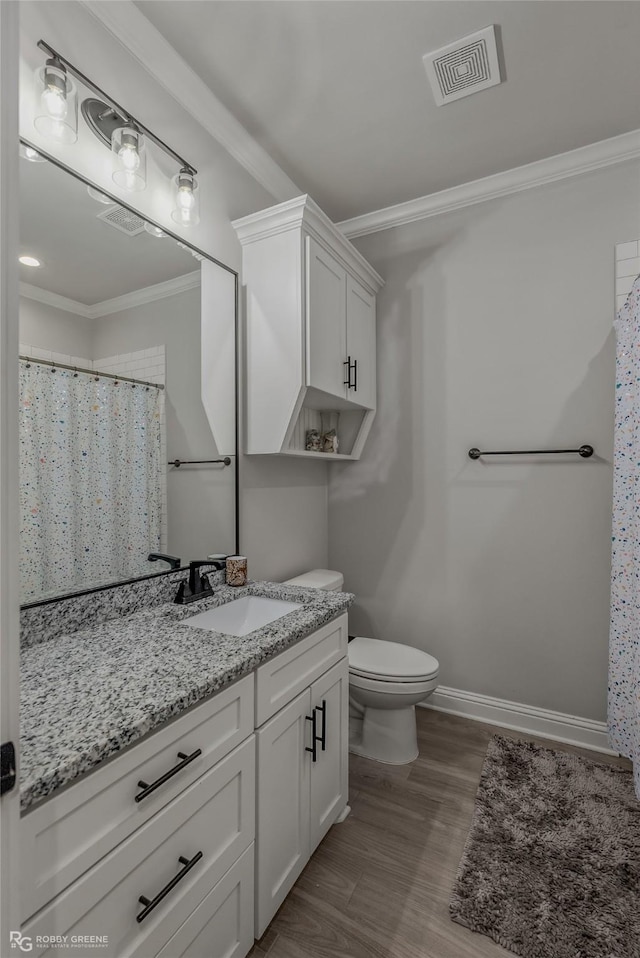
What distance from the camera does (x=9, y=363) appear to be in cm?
51

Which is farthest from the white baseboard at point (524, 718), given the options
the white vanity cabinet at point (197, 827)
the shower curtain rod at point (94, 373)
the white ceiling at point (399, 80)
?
the white ceiling at point (399, 80)

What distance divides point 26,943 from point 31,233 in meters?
1.45

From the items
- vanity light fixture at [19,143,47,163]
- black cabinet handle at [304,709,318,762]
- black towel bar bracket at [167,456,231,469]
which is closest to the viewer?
vanity light fixture at [19,143,47,163]

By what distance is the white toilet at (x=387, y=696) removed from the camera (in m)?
1.91

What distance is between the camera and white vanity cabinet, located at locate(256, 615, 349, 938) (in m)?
1.18

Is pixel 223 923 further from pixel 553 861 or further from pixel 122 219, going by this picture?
pixel 122 219

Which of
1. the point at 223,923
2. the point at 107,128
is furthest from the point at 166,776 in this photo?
the point at 107,128

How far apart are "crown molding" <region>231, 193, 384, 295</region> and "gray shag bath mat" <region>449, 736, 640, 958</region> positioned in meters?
2.38

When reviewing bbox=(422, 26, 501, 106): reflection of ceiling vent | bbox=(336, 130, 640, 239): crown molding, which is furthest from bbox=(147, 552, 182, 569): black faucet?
bbox=(336, 130, 640, 239): crown molding

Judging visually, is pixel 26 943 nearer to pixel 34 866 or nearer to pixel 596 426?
pixel 34 866

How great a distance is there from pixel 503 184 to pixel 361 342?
1.04m

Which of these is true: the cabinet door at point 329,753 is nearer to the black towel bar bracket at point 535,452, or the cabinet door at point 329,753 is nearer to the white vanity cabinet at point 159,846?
the white vanity cabinet at point 159,846

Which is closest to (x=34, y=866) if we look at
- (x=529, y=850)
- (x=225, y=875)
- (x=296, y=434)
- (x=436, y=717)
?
(x=225, y=875)

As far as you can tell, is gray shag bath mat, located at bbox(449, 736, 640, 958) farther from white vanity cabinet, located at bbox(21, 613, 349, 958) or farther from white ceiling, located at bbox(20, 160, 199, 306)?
white ceiling, located at bbox(20, 160, 199, 306)
